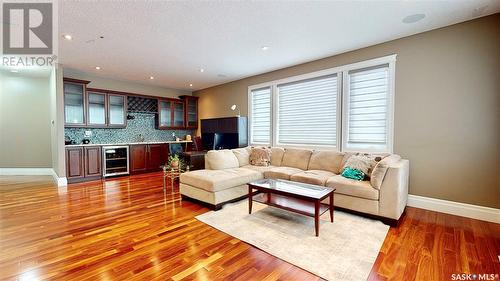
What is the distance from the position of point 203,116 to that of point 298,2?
17.9 feet

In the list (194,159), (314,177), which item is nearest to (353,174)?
(314,177)

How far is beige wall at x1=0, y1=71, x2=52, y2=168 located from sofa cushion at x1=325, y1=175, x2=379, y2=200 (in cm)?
768

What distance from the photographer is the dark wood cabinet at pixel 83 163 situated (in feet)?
16.0

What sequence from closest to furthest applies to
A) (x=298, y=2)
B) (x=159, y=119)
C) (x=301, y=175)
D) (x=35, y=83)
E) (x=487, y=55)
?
(x=298, y=2)
(x=487, y=55)
(x=301, y=175)
(x=35, y=83)
(x=159, y=119)

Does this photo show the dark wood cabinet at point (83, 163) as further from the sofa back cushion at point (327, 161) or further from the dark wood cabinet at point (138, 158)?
the sofa back cushion at point (327, 161)

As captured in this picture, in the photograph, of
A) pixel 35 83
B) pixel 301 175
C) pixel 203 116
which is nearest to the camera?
pixel 301 175

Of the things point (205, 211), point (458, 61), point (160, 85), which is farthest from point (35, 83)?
point (458, 61)

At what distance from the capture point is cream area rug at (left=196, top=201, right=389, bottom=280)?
6.20ft

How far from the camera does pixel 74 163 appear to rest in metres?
4.91

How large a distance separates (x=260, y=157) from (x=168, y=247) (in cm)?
263

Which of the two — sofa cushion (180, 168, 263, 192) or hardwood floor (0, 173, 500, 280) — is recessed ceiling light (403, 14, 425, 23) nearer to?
→ hardwood floor (0, 173, 500, 280)

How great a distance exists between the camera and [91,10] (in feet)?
8.31

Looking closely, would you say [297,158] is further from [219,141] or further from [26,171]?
[26,171]

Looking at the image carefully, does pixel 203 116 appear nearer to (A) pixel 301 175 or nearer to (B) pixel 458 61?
(A) pixel 301 175
